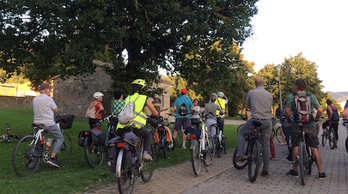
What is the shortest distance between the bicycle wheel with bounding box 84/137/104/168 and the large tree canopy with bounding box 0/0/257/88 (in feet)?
14.7

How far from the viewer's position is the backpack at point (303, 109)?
6082mm

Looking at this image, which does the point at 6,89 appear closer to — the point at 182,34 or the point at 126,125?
the point at 182,34

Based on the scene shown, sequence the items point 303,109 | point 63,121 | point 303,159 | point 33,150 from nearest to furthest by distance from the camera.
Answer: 1. point 303,159
2. point 303,109
3. point 33,150
4. point 63,121

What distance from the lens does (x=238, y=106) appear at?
4988cm

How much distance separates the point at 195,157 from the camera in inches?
253

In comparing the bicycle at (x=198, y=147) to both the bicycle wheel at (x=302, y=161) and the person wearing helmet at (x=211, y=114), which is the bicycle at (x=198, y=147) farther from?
the bicycle wheel at (x=302, y=161)

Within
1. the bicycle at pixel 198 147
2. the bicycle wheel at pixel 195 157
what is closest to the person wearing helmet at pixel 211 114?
the bicycle at pixel 198 147

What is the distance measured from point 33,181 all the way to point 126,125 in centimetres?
199

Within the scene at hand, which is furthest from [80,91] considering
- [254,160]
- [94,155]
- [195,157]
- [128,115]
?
[128,115]

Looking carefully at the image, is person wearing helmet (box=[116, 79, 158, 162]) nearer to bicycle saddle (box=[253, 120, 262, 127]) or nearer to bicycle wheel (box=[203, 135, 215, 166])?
bicycle wheel (box=[203, 135, 215, 166])

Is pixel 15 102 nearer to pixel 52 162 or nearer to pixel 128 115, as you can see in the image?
pixel 52 162

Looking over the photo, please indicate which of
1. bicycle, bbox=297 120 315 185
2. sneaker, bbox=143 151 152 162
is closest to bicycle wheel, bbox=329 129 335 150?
bicycle, bbox=297 120 315 185

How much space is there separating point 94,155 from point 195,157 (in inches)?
95.8

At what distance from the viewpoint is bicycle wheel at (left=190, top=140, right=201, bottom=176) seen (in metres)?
6.26
